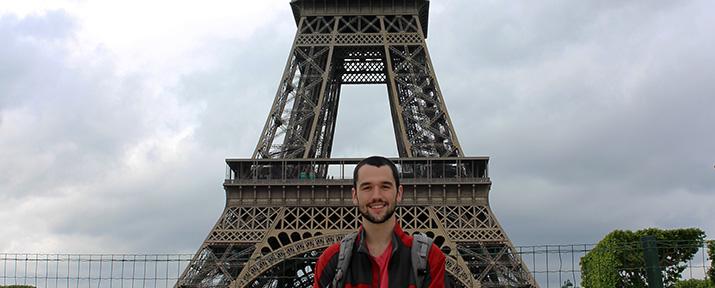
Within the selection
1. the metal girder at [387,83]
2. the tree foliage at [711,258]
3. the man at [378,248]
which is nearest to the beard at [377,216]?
the man at [378,248]

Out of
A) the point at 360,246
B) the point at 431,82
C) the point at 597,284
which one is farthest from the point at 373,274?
the point at 431,82

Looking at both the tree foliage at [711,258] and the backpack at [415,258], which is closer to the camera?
the backpack at [415,258]

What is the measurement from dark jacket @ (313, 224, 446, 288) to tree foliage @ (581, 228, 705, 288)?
30766 mm

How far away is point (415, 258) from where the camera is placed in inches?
157

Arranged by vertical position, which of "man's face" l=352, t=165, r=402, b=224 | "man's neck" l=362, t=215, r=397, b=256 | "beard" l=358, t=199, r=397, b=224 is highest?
"man's face" l=352, t=165, r=402, b=224

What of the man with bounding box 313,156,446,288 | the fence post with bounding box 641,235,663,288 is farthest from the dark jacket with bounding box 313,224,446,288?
the fence post with bounding box 641,235,663,288

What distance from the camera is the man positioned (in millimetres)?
4043

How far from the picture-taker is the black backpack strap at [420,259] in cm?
398

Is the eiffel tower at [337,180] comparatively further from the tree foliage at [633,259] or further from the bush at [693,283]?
the bush at [693,283]

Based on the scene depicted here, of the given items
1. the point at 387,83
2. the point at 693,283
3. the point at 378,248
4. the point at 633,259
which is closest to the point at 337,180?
the point at 387,83

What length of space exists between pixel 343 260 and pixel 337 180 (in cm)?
3393

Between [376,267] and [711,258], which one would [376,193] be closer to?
[376,267]

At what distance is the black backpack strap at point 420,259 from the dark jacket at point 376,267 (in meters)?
0.03

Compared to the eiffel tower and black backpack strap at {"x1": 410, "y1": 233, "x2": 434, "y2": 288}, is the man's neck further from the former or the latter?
the eiffel tower
